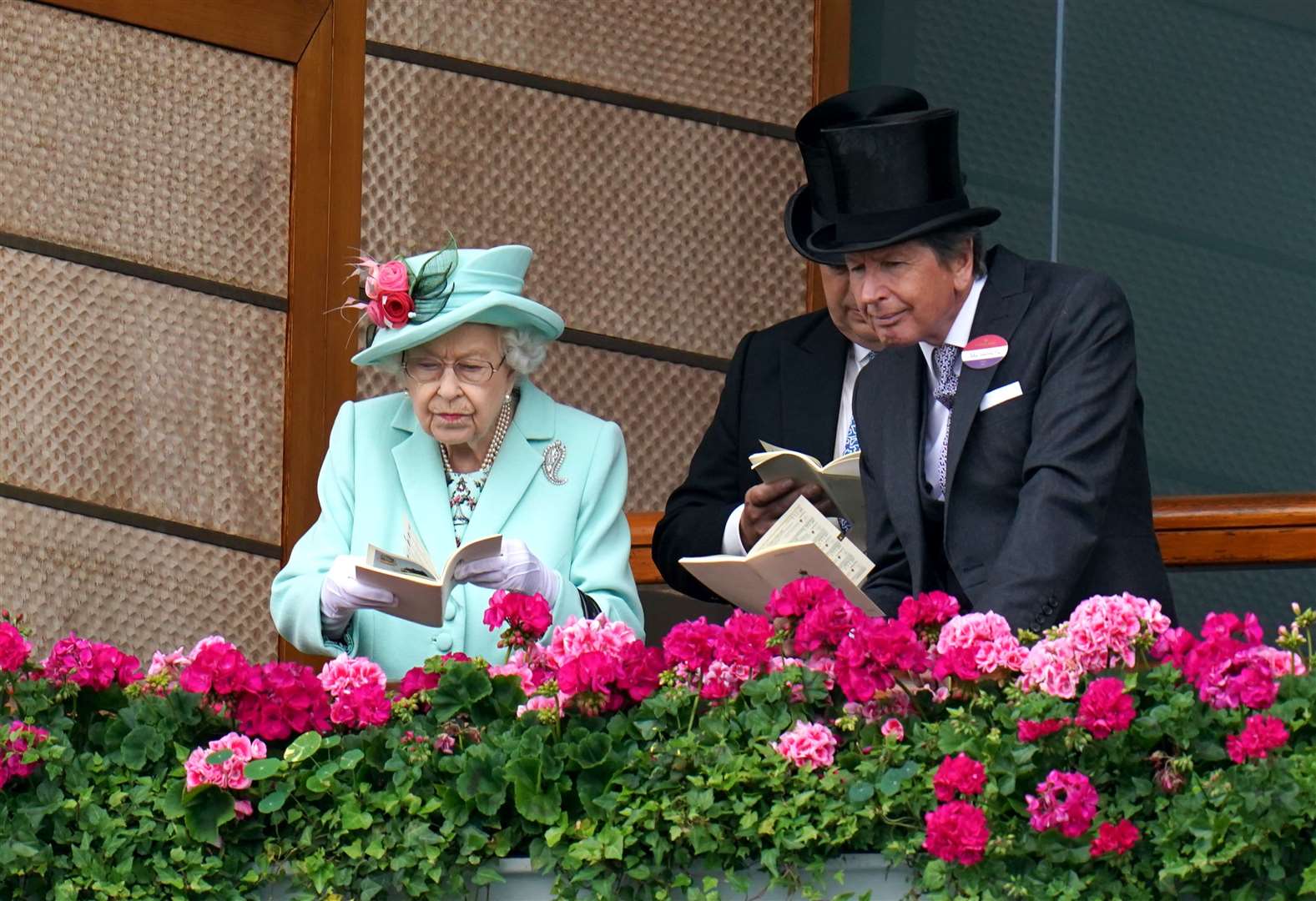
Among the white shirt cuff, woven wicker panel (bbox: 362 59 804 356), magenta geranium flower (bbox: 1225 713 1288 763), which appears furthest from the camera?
woven wicker panel (bbox: 362 59 804 356)

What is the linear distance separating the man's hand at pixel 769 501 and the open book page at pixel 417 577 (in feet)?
2.45

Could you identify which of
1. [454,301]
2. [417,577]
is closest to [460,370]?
[454,301]

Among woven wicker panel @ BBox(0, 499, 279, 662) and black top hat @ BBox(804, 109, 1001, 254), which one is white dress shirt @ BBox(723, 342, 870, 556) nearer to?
black top hat @ BBox(804, 109, 1001, 254)

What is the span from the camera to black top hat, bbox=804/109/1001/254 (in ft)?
12.5

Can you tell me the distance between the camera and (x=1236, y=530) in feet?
14.8

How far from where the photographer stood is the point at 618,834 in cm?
278

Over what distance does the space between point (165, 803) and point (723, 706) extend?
74 centimetres

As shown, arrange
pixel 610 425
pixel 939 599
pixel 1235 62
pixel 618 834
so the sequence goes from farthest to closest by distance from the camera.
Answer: pixel 1235 62 → pixel 610 425 → pixel 939 599 → pixel 618 834

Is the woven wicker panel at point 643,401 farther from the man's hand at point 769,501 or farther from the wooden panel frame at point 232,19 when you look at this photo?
the man's hand at point 769,501

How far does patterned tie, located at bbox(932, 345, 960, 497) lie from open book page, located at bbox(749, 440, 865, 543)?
0.26 m

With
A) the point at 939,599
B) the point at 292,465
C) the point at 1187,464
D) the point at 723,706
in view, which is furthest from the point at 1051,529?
the point at 292,465

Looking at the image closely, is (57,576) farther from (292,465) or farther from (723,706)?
(723,706)

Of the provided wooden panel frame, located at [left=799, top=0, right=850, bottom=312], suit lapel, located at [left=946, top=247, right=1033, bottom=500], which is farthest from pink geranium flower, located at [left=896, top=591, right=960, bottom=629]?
wooden panel frame, located at [left=799, top=0, right=850, bottom=312]

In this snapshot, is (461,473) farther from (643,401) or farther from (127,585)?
(643,401)
